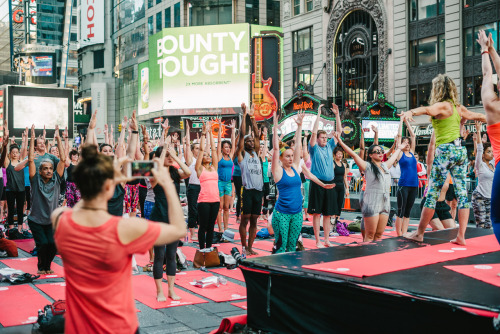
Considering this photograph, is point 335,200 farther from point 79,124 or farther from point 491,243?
point 79,124

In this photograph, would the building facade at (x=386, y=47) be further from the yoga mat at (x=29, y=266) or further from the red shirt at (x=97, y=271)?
the red shirt at (x=97, y=271)

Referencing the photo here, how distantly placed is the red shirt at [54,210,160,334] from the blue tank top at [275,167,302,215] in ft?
14.9

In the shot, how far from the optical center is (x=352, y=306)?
455cm

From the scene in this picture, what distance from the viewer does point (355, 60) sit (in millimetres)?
32406

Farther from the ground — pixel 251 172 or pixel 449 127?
pixel 449 127

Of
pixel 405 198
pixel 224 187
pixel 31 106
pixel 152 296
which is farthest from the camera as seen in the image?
pixel 31 106

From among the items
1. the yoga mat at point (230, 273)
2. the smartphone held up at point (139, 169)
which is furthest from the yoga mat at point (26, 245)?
the smartphone held up at point (139, 169)

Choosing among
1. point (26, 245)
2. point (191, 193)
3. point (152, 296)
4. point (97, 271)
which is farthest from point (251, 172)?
Answer: point (97, 271)

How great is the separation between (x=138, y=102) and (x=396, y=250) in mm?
49756

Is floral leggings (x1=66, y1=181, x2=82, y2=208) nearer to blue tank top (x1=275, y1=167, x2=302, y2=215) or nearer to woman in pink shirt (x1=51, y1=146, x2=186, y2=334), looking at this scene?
blue tank top (x1=275, y1=167, x2=302, y2=215)

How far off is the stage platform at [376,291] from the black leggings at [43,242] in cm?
377

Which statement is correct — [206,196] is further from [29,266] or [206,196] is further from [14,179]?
[14,179]

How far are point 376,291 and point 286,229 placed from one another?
3023 millimetres

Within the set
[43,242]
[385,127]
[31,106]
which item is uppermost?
[31,106]
